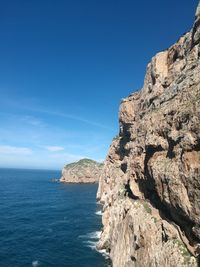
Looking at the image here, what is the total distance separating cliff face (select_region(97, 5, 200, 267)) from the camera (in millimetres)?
37844

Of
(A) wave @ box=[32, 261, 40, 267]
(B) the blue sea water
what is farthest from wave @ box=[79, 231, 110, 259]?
(A) wave @ box=[32, 261, 40, 267]

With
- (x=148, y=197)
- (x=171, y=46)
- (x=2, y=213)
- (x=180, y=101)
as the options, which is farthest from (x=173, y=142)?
(x=2, y=213)

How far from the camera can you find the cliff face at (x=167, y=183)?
3784cm

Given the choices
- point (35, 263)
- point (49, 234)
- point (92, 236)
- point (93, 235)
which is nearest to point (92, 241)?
point (92, 236)

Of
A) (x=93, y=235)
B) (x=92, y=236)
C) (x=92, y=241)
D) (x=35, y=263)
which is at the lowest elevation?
(x=35, y=263)

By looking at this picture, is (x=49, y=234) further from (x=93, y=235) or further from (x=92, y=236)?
(x=93, y=235)

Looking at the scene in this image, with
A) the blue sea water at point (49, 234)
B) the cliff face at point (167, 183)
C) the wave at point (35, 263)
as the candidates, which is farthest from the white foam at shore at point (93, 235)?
the wave at point (35, 263)

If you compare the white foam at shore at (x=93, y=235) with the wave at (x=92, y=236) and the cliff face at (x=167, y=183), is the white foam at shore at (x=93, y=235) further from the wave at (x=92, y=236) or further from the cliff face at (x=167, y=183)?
the cliff face at (x=167, y=183)

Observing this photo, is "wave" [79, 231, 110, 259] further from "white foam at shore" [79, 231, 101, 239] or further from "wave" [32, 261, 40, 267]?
"wave" [32, 261, 40, 267]

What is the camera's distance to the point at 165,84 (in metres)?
66.8

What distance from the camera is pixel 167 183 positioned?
4278 centimetres

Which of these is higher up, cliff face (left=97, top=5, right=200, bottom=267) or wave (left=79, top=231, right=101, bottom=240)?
cliff face (left=97, top=5, right=200, bottom=267)

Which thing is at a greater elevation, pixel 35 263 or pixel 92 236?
pixel 92 236

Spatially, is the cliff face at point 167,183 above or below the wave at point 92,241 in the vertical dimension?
above
